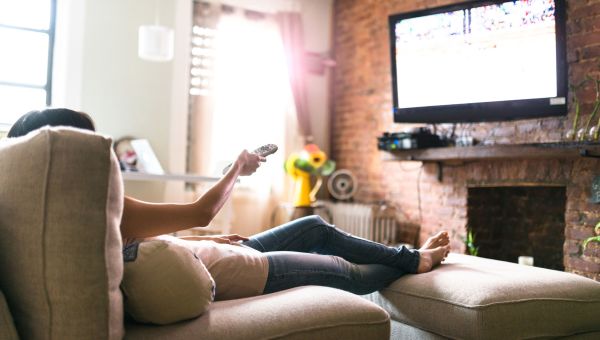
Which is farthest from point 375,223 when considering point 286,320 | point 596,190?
point 286,320

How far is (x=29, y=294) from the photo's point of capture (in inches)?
48.4

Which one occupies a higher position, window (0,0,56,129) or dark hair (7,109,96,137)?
window (0,0,56,129)

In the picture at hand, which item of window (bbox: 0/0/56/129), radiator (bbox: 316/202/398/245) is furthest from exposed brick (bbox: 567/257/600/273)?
window (bbox: 0/0/56/129)

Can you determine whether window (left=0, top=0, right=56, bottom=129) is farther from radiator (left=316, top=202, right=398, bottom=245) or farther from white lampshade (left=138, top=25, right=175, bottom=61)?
radiator (left=316, top=202, right=398, bottom=245)

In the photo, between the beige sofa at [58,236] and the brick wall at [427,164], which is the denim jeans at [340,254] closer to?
the beige sofa at [58,236]

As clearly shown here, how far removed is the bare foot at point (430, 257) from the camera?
7.38 feet

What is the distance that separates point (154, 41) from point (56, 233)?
3230 millimetres

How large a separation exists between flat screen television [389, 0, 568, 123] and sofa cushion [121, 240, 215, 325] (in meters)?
2.83

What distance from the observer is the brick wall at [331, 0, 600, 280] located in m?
3.53

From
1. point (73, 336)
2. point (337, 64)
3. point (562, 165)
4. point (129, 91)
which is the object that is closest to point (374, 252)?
point (73, 336)

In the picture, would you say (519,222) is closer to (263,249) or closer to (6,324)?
(263,249)

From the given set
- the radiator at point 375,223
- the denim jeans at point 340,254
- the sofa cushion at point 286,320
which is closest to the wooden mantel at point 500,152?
the radiator at point 375,223

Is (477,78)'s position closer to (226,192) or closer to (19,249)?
(226,192)

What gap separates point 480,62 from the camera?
3867 millimetres
